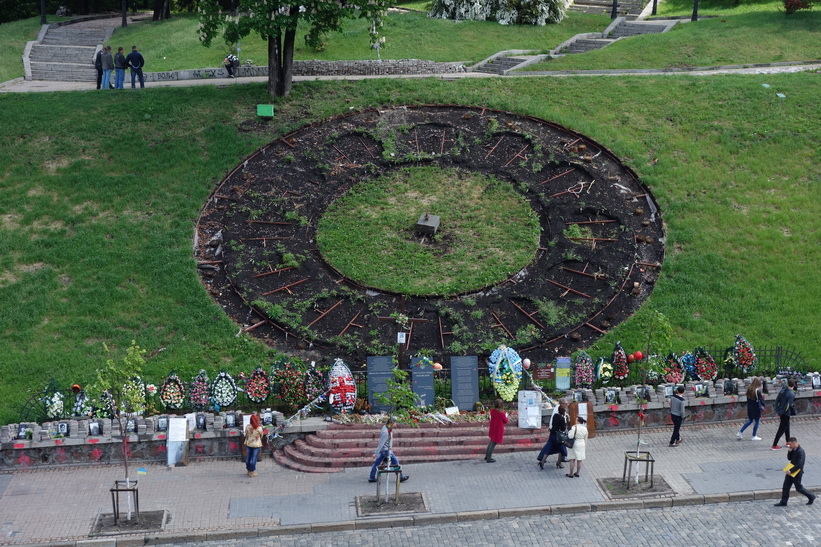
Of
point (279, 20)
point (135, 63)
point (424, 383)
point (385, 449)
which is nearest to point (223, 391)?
point (385, 449)

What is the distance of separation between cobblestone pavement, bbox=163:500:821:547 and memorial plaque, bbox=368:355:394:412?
4260 millimetres

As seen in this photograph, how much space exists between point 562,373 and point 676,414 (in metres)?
2.81

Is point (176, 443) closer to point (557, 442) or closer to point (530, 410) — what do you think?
point (530, 410)

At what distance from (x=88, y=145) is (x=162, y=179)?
3.43 meters

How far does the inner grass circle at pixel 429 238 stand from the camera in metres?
27.0

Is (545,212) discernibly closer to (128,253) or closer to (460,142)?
(460,142)

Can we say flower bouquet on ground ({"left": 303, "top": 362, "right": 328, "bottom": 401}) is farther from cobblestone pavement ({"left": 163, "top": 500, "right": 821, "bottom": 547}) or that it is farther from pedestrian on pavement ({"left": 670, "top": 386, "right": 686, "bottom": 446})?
pedestrian on pavement ({"left": 670, "top": 386, "right": 686, "bottom": 446})

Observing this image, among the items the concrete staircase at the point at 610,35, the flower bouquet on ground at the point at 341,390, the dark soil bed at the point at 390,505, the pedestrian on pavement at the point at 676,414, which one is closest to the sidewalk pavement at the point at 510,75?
the concrete staircase at the point at 610,35

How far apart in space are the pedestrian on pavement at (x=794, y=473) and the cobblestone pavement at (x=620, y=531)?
0.83 feet

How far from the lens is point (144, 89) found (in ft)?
117

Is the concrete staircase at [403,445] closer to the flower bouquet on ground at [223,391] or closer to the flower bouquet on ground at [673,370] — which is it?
the flower bouquet on ground at [223,391]

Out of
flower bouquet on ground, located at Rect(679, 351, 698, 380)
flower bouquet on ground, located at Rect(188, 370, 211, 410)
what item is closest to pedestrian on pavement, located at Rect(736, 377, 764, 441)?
flower bouquet on ground, located at Rect(679, 351, 698, 380)

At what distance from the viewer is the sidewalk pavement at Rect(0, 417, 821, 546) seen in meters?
18.4

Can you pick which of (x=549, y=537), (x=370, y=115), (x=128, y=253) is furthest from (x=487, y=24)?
(x=549, y=537)
